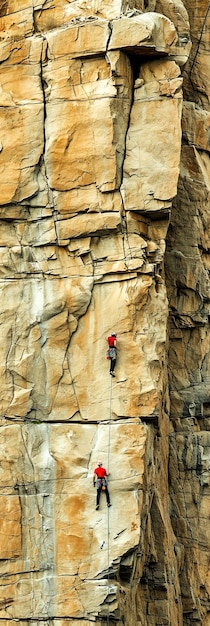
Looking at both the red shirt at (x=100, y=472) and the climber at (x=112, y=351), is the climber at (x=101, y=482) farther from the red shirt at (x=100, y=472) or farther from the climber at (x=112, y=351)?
the climber at (x=112, y=351)

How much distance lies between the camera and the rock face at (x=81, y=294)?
42188 mm

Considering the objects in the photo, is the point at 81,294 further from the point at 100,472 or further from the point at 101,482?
the point at 101,482

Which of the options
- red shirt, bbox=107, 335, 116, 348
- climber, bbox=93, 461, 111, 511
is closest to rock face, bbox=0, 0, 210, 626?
climber, bbox=93, 461, 111, 511

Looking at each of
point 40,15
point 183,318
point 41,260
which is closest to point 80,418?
point 41,260

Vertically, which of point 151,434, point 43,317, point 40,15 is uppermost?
point 40,15

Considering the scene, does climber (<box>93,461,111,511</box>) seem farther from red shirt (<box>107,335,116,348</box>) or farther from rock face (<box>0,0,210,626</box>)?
red shirt (<box>107,335,116,348</box>)

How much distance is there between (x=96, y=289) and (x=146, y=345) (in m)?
2.25

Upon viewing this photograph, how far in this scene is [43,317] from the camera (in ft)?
143

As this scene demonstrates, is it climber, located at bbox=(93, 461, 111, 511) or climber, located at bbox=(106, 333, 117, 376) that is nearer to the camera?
climber, located at bbox=(93, 461, 111, 511)

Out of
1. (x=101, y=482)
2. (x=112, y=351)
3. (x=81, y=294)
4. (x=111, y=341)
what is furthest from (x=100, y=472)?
(x=81, y=294)

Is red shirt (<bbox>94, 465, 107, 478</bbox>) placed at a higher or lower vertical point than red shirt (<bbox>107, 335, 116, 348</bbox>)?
lower

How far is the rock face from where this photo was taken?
42.2 m

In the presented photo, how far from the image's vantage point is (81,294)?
43.4 metres

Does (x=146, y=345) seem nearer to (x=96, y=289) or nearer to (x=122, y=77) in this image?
(x=96, y=289)
